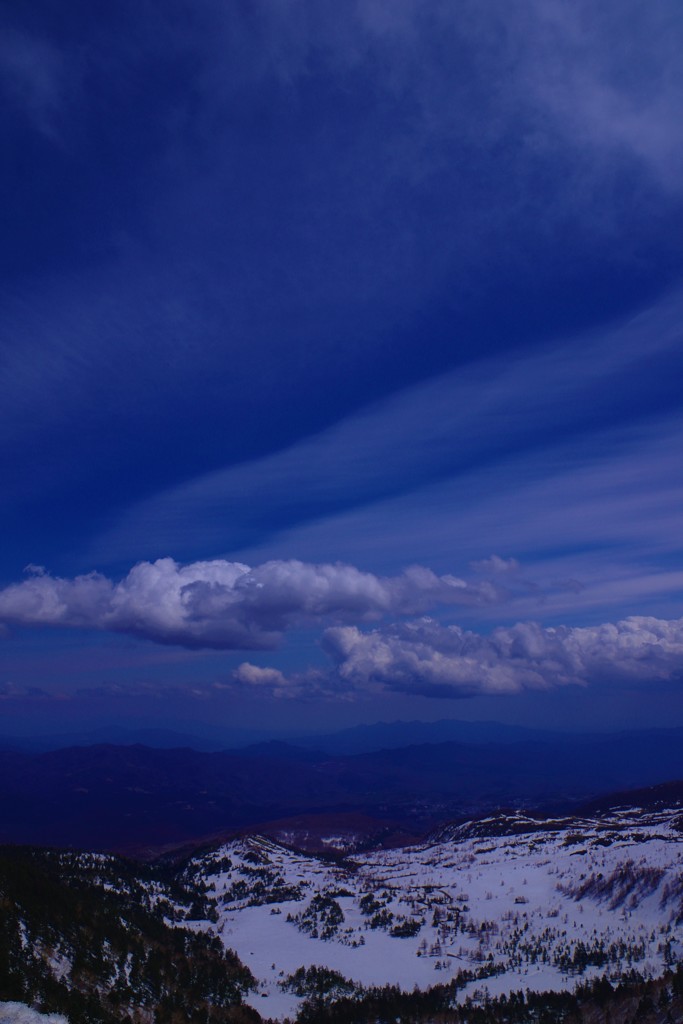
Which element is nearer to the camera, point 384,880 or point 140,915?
point 140,915

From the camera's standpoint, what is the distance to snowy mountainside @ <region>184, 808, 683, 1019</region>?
7338 cm

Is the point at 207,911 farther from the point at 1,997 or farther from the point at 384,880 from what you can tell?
the point at 1,997

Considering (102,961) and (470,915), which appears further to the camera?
(470,915)

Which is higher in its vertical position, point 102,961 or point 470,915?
point 102,961

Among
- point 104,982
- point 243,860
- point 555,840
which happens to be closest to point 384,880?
point 243,860

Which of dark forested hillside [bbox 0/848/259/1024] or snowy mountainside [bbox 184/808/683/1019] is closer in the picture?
dark forested hillside [bbox 0/848/259/1024]

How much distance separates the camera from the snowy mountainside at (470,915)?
7338 centimetres

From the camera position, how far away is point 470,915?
10300 cm

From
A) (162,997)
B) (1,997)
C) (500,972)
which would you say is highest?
(1,997)

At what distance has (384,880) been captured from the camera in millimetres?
145125

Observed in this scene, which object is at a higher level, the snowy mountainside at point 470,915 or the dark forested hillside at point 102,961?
the dark forested hillside at point 102,961

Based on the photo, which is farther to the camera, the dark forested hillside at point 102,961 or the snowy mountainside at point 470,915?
the snowy mountainside at point 470,915

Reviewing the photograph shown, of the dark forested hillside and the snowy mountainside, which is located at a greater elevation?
the dark forested hillside

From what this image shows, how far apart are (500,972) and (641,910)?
30.6 metres
